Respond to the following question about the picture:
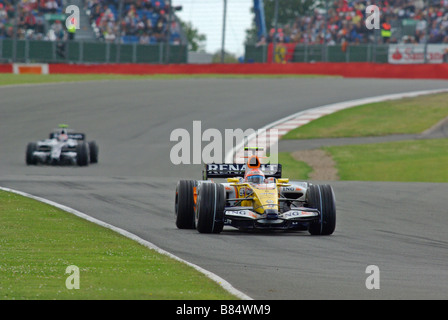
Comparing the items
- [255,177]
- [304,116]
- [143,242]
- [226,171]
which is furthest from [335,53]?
[143,242]

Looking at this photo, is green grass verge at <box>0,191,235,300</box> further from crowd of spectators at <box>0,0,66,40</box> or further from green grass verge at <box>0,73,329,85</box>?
crowd of spectators at <box>0,0,66,40</box>

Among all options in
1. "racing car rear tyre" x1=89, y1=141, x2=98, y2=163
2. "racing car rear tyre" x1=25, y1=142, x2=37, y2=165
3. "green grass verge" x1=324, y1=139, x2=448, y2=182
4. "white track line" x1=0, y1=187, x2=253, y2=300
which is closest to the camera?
"white track line" x1=0, y1=187, x2=253, y2=300

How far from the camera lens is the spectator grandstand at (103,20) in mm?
50781

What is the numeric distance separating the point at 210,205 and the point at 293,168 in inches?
481

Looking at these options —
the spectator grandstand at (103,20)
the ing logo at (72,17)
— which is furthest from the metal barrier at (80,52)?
the ing logo at (72,17)

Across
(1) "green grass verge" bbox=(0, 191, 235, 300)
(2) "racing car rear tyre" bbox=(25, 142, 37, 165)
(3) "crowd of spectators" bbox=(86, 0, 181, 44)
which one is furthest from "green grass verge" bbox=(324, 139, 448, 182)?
(3) "crowd of spectators" bbox=(86, 0, 181, 44)

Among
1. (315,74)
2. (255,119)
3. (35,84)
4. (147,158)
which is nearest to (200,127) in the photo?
(255,119)

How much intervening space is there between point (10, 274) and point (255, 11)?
48.0m

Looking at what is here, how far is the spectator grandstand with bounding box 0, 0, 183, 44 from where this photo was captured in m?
50.8

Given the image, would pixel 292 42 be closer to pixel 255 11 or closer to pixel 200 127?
pixel 255 11

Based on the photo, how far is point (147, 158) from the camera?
25891 mm

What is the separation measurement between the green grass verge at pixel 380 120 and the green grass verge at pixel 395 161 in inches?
104

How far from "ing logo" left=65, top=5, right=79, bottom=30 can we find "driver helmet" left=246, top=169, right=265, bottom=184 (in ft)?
117

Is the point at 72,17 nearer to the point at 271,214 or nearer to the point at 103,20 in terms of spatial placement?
the point at 103,20
